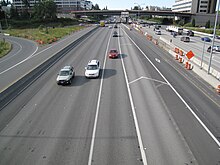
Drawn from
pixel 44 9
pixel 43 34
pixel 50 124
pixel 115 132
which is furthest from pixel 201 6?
pixel 50 124

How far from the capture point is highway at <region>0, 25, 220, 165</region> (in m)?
10.9

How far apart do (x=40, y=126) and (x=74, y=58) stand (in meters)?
22.8

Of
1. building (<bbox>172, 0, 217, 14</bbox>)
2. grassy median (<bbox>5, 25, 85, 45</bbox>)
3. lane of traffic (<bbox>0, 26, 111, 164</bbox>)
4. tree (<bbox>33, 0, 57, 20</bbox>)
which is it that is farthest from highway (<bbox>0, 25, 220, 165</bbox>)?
building (<bbox>172, 0, 217, 14</bbox>)

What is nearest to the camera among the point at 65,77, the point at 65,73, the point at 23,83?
the point at 65,77

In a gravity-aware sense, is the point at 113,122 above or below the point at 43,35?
below

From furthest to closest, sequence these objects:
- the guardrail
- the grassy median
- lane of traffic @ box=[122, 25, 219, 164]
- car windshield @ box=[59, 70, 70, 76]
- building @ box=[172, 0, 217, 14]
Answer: building @ box=[172, 0, 217, 14] → the grassy median → car windshield @ box=[59, 70, 70, 76] → the guardrail → lane of traffic @ box=[122, 25, 219, 164]

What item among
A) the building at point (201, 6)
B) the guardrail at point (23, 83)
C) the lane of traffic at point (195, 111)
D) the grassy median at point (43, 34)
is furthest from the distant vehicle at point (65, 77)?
the building at point (201, 6)

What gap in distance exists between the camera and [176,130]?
13148mm

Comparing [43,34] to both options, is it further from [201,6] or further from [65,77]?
[201,6]

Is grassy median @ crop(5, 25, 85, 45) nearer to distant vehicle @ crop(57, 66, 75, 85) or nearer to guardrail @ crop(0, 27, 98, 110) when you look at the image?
guardrail @ crop(0, 27, 98, 110)

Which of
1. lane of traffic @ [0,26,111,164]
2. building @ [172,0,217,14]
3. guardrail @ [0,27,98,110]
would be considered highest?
building @ [172,0,217,14]

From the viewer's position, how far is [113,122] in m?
14.2

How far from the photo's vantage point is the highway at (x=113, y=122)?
10.9m

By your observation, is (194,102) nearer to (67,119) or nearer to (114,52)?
(67,119)
